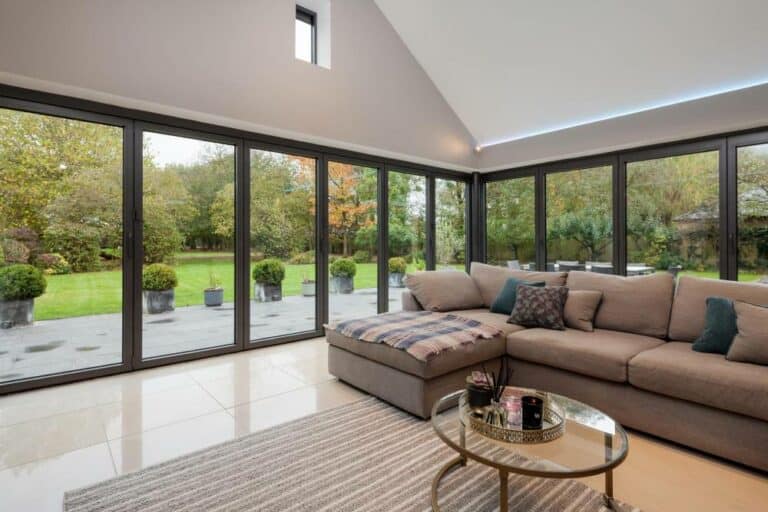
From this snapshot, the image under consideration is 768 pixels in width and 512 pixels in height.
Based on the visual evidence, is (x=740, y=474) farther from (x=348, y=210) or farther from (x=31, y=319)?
(x=31, y=319)

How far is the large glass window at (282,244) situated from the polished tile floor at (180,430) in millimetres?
854

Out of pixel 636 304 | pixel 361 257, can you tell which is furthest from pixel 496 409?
pixel 361 257

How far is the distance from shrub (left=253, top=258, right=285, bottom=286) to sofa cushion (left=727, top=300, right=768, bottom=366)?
3.95 metres

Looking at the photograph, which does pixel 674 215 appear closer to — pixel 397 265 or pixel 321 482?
pixel 397 265

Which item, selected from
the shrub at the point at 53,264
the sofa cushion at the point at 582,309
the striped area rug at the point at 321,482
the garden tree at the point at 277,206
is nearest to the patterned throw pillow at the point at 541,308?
the sofa cushion at the point at 582,309

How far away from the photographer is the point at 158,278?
3.80 m

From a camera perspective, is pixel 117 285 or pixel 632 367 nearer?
pixel 632 367

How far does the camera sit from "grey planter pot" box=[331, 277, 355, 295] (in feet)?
16.7

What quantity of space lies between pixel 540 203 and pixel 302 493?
203 inches

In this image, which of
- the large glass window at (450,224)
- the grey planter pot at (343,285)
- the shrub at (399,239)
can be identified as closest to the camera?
the grey planter pot at (343,285)

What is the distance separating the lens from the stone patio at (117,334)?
3211 mm

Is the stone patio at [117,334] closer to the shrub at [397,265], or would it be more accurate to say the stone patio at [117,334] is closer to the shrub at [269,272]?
the shrub at [269,272]

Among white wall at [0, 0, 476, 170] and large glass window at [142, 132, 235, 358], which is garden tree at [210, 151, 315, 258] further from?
white wall at [0, 0, 476, 170]

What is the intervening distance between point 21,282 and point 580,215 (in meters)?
6.04
